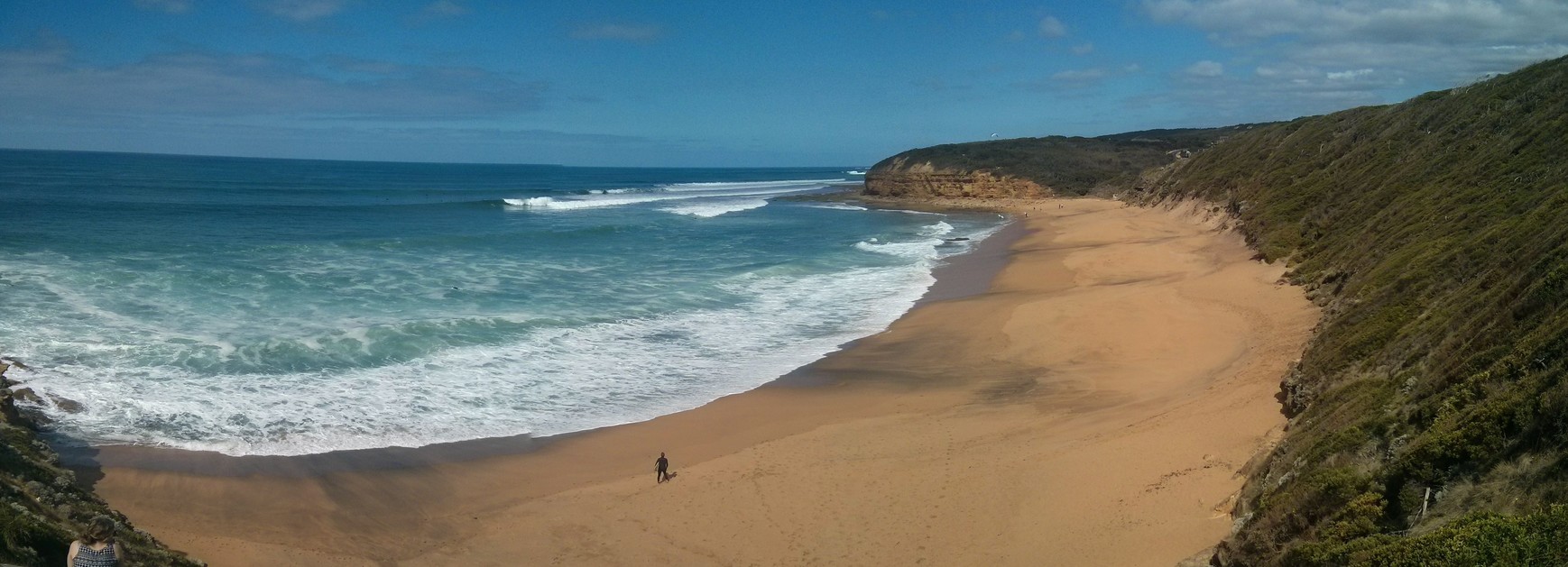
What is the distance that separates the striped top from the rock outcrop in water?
777 cm

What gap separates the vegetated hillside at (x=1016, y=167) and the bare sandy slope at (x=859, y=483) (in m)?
54.1

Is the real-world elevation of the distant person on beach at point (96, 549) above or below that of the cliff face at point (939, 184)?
below

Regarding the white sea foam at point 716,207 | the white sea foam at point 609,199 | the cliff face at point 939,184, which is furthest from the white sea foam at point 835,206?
the white sea foam at point 609,199

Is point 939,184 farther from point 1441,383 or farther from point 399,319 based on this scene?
point 1441,383

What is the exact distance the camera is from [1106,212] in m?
46.5

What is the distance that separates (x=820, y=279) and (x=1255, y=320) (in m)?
13.8

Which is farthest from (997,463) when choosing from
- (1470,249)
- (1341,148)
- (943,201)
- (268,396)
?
(943,201)

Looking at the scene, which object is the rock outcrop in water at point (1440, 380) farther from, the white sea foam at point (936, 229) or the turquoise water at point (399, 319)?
the white sea foam at point (936, 229)

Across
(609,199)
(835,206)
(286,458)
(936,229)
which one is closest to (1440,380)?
(286,458)

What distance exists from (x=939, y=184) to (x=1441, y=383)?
220 feet

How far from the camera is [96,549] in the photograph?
577 centimetres

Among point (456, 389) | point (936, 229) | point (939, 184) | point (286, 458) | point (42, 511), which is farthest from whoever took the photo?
point (939, 184)

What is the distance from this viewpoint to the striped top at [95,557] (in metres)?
5.69

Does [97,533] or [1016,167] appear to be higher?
[1016,167]
